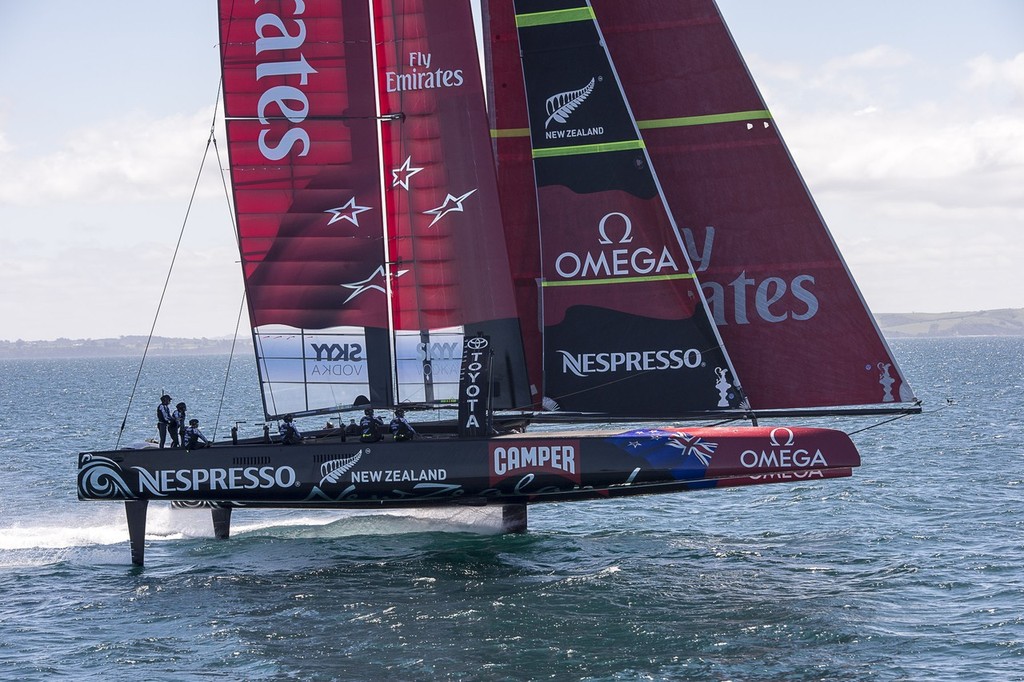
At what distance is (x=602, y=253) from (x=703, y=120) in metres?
2.77

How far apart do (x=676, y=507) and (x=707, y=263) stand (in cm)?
802

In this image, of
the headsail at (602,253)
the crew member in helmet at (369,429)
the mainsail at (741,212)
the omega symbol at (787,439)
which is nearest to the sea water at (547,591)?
the crew member in helmet at (369,429)

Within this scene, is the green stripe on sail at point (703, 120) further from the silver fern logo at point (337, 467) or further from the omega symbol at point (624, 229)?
the silver fern logo at point (337, 467)

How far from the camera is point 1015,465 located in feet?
103

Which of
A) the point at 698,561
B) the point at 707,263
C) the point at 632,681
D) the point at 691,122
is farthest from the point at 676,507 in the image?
the point at 632,681

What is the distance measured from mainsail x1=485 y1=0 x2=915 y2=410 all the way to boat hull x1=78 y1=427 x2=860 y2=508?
153 centimetres

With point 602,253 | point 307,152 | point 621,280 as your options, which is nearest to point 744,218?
point 621,280

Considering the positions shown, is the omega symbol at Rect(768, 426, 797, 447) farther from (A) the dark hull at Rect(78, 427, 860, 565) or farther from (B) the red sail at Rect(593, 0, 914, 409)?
(B) the red sail at Rect(593, 0, 914, 409)

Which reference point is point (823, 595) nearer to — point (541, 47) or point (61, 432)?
point (541, 47)

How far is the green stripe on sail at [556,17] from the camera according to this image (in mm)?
19000

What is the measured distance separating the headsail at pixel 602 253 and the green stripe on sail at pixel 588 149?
0.02 meters

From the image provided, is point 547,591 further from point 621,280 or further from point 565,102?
point 565,102

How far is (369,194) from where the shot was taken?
19.3 metres

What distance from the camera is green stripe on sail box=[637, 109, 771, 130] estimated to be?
1905 cm
